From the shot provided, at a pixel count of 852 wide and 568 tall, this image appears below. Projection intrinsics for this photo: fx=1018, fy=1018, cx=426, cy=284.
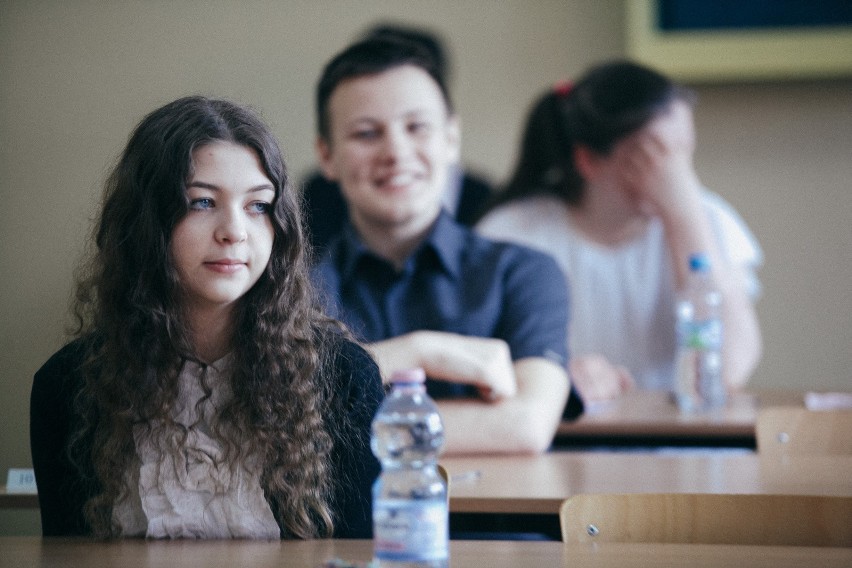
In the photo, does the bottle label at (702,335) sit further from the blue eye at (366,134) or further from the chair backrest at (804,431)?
the blue eye at (366,134)

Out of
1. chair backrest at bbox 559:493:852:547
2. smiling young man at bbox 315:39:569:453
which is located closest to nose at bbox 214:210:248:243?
chair backrest at bbox 559:493:852:547

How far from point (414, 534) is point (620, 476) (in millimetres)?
808

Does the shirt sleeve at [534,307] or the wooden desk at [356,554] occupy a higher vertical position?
the shirt sleeve at [534,307]

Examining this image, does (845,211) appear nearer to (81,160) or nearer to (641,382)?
(641,382)

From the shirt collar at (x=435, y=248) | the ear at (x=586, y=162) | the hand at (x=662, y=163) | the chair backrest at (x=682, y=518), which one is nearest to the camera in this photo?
the chair backrest at (x=682, y=518)

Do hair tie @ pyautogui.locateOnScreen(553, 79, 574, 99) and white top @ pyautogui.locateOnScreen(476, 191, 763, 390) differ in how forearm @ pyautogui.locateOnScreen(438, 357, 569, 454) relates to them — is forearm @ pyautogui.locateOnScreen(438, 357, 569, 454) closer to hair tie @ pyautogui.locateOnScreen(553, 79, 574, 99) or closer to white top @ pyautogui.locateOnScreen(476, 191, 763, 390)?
white top @ pyautogui.locateOnScreen(476, 191, 763, 390)

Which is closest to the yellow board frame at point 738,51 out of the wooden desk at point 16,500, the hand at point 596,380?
the hand at point 596,380

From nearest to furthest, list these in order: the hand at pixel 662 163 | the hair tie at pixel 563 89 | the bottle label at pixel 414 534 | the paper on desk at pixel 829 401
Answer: the bottle label at pixel 414 534
the paper on desk at pixel 829 401
the hand at pixel 662 163
the hair tie at pixel 563 89

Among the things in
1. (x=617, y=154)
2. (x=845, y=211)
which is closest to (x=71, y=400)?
(x=617, y=154)

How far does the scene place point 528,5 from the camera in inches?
145

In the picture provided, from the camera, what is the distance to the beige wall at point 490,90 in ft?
11.6

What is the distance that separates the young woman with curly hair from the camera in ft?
4.12

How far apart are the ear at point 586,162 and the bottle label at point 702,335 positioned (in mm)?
604

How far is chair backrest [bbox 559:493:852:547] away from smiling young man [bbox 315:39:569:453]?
86 cm
